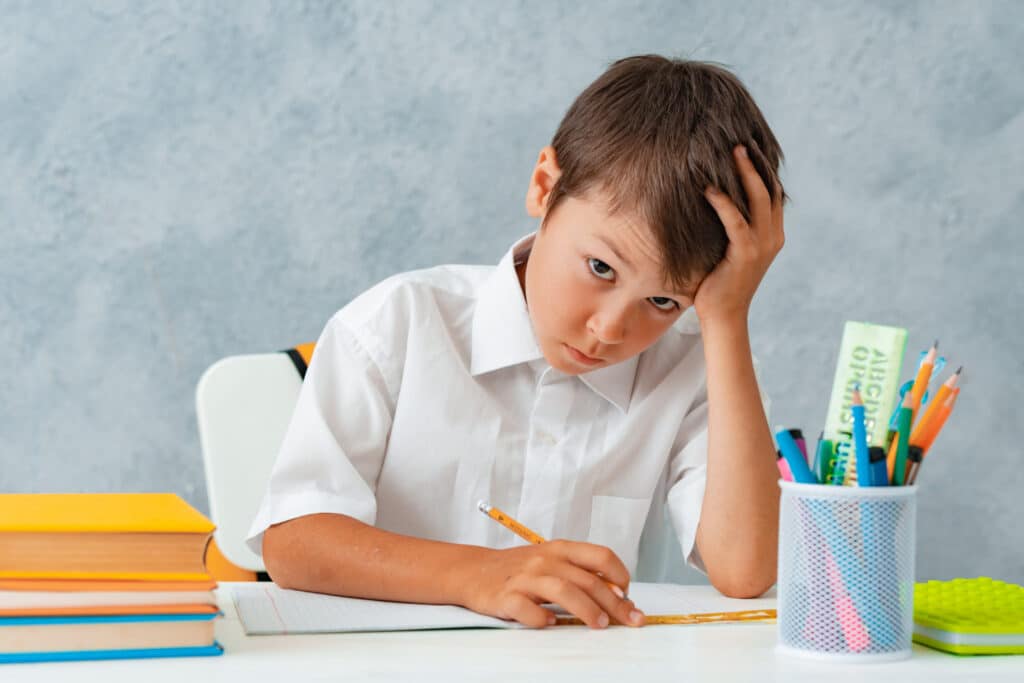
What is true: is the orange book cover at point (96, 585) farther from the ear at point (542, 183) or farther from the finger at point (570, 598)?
the ear at point (542, 183)

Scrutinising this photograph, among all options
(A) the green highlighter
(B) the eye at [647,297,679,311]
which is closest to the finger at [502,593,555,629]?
(A) the green highlighter

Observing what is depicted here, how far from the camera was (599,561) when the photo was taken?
0.77 m

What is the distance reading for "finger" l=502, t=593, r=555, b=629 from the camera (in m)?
0.74

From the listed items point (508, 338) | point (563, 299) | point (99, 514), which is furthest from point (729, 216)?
point (99, 514)

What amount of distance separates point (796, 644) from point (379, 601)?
0.31m

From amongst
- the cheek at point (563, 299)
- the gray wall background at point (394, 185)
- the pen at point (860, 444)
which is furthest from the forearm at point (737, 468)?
the gray wall background at point (394, 185)

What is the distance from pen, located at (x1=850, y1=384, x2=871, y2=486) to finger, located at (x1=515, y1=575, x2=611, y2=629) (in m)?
0.20

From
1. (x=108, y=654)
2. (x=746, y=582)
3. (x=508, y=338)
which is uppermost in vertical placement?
(x=508, y=338)

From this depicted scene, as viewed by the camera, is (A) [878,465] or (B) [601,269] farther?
(B) [601,269]

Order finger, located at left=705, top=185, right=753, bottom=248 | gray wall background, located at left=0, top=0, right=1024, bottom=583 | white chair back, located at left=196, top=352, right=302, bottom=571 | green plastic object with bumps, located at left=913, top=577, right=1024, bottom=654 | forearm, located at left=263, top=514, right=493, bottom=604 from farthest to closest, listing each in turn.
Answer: gray wall background, located at left=0, top=0, right=1024, bottom=583 < white chair back, located at left=196, top=352, right=302, bottom=571 < finger, located at left=705, top=185, right=753, bottom=248 < forearm, located at left=263, top=514, right=493, bottom=604 < green plastic object with bumps, located at left=913, top=577, right=1024, bottom=654

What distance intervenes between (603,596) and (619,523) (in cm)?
39

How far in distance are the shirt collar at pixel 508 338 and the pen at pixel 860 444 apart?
0.46 meters

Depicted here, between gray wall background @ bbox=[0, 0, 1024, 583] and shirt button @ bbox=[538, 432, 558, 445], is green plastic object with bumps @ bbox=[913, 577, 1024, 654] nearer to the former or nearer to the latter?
shirt button @ bbox=[538, 432, 558, 445]

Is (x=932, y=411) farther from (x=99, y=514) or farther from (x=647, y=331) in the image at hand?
(x=99, y=514)
